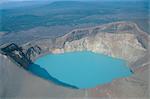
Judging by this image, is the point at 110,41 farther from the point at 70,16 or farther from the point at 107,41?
the point at 70,16

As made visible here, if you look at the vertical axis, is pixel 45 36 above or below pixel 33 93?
below

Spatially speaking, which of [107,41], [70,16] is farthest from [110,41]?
[70,16]

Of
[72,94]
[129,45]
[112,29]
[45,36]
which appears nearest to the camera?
[72,94]

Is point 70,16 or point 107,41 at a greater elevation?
point 107,41

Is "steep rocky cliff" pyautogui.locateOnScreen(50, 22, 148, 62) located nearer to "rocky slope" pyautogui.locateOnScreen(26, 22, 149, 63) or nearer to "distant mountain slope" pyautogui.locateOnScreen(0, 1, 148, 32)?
"rocky slope" pyautogui.locateOnScreen(26, 22, 149, 63)

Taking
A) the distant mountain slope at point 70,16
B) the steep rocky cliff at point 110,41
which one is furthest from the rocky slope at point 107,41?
the distant mountain slope at point 70,16

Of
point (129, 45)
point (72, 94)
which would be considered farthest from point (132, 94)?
point (129, 45)

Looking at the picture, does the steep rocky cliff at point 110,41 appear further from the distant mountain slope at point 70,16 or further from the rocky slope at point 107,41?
the distant mountain slope at point 70,16

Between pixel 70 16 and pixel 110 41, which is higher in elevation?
pixel 110 41

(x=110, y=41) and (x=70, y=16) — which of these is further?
(x=70, y=16)

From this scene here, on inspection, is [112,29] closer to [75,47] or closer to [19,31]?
[75,47]

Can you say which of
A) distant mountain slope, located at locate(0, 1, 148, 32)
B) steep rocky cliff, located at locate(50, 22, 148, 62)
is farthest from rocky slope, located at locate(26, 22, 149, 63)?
distant mountain slope, located at locate(0, 1, 148, 32)
